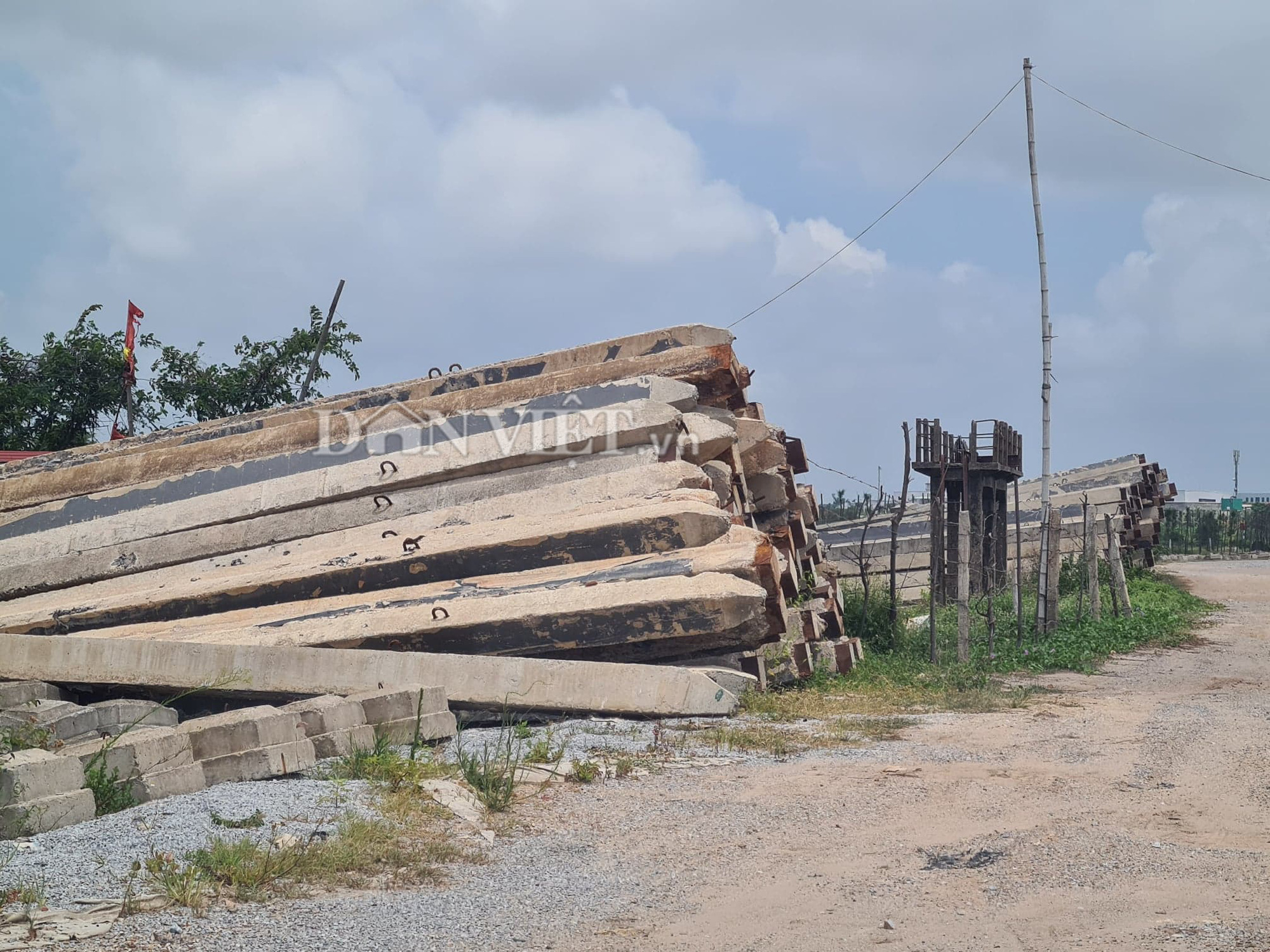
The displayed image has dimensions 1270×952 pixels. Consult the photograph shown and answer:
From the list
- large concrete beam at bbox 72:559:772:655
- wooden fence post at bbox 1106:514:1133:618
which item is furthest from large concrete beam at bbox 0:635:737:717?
wooden fence post at bbox 1106:514:1133:618

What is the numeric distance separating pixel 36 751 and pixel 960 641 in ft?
28.5

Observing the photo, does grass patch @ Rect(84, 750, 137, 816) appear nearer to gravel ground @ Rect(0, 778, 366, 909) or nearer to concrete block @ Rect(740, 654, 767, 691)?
gravel ground @ Rect(0, 778, 366, 909)

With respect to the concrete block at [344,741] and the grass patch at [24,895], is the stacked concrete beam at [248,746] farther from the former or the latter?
the grass patch at [24,895]

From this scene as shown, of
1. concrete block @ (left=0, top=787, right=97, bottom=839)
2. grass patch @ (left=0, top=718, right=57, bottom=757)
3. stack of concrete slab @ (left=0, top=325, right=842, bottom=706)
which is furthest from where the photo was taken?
stack of concrete slab @ (left=0, top=325, right=842, bottom=706)

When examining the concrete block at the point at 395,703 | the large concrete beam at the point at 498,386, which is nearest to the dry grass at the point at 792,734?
the concrete block at the point at 395,703

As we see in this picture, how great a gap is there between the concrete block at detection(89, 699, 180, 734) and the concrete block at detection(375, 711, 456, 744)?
1.21 metres

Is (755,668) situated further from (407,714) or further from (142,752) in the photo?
(142,752)

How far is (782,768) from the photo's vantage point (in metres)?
6.63

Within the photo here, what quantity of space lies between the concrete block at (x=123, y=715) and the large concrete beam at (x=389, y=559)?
1616 millimetres

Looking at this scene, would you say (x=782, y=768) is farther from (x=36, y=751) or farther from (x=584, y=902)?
(x=36, y=751)

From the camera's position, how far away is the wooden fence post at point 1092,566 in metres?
16.4

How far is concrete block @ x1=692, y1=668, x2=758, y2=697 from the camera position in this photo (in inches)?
323

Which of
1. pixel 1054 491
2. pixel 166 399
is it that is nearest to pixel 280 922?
pixel 166 399

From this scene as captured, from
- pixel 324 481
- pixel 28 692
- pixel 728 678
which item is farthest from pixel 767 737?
pixel 28 692
